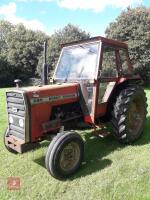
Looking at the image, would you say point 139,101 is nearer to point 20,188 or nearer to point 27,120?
point 27,120

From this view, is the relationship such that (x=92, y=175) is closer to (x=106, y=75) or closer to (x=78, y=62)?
(x=106, y=75)

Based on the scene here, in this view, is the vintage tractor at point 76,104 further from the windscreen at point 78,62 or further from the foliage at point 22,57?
the foliage at point 22,57

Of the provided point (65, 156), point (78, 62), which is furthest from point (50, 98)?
point (78, 62)

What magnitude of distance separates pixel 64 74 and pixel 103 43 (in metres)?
0.99

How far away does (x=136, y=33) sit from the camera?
70.0ft

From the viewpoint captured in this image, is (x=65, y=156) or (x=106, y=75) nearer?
(x=65, y=156)

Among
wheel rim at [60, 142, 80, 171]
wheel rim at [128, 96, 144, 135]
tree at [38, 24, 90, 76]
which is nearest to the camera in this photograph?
wheel rim at [60, 142, 80, 171]

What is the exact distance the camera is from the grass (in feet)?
13.0

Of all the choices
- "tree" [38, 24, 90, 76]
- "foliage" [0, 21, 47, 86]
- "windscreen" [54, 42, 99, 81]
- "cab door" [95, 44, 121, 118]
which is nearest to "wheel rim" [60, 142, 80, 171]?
"cab door" [95, 44, 121, 118]

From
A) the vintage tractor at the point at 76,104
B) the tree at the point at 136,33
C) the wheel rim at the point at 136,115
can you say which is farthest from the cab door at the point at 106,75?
the tree at the point at 136,33

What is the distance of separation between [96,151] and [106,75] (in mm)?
1475

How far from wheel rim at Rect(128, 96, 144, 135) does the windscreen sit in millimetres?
1183

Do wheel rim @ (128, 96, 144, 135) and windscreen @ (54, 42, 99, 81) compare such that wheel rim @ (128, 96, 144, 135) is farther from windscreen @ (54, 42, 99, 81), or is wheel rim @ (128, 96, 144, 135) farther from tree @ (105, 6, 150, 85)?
tree @ (105, 6, 150, 85)

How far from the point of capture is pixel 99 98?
541cm
